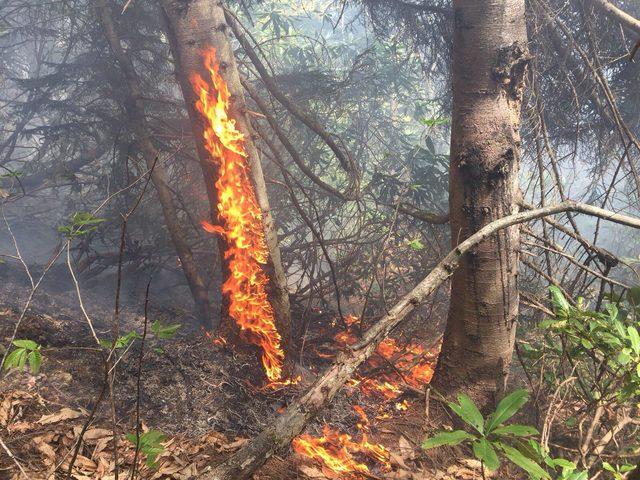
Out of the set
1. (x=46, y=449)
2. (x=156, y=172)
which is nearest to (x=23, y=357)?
(x=46, y=449)

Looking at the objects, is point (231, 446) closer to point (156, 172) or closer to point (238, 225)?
point (238, 225)

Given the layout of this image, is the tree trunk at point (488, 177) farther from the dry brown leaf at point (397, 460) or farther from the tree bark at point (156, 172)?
the tree bark at point (156, 172)

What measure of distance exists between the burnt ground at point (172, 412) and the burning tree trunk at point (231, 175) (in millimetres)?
386

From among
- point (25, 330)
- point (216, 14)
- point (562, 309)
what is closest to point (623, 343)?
point (562, 309)

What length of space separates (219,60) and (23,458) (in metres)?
2.99

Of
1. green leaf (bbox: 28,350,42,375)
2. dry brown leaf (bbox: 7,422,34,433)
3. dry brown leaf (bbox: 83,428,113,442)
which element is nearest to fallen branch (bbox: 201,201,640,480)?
green leaf (bbox: 28,350,42,375)

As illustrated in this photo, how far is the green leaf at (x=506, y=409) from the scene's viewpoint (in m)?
1.52

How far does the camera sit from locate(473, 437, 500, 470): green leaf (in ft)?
4.36

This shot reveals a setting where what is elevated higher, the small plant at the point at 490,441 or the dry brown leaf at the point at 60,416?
the small plant at the point at 490,441

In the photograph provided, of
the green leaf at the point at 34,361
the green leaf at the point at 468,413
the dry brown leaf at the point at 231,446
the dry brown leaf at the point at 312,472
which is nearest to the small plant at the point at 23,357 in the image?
the green leaf at the point at 34,361

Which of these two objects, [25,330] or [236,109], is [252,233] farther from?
[25,330]

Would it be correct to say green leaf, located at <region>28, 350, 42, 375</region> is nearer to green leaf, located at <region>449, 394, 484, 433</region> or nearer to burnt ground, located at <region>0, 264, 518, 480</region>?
burnt ground, located at <region>0, 264, 518, 480</region>

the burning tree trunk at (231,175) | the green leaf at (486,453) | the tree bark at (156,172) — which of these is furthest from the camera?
the tree bark at (156,172)

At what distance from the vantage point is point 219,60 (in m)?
3.50
